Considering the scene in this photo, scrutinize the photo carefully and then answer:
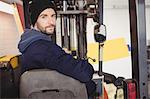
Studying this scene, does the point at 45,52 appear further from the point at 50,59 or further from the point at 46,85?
the point at 46,85

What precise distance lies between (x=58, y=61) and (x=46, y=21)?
1.27 ft

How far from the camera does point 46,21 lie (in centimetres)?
220

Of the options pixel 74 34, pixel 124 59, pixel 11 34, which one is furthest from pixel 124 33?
pixel 74 34

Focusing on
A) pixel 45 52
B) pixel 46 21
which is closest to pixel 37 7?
pixel 46 21

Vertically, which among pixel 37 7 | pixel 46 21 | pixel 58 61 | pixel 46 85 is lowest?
pixel 46 85

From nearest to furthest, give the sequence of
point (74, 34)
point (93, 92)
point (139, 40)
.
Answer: point (139, 40) → point (93, 92) → point (74, 34)

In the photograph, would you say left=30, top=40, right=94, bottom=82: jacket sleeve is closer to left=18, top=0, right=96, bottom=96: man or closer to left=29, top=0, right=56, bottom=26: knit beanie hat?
left=18, top=0, right=96, bottom=96: man

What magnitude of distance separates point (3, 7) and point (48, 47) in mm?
2387

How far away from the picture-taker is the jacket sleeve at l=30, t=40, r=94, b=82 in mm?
1971

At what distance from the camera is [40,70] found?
196 centimetres

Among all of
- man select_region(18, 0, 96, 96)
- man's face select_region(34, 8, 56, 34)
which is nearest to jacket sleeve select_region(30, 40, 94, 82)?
man select_region(18, 0, 96, 96)

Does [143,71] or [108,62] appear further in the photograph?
[108,62]

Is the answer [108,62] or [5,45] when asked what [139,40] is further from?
[108,62]

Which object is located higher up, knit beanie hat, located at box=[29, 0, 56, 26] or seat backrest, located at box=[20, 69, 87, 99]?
knit beanie hat, located at box=[29, 0, 56, 26]
